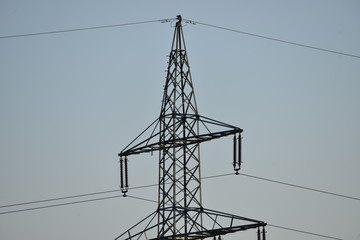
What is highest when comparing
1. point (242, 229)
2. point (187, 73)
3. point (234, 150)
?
point (187, 73)

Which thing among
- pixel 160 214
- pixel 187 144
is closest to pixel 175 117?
pixel 187 144

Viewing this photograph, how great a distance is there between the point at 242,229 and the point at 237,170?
3.36 metres

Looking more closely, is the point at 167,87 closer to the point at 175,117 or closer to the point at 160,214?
the point at 175,117

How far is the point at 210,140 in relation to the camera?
50656 millimetres

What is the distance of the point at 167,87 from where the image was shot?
2066 inches

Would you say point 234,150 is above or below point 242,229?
above

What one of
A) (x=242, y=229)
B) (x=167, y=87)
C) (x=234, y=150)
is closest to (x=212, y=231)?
(x=242, y=229)

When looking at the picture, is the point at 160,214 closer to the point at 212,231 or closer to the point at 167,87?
the point at 212,231

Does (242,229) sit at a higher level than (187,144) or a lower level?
lower

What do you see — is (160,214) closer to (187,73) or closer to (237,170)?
(237,170)

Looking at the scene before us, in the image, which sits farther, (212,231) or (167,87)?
(167,87)

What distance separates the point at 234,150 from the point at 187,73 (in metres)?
5.12

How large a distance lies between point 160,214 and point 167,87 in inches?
277

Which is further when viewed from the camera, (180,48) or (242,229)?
(180,48)
